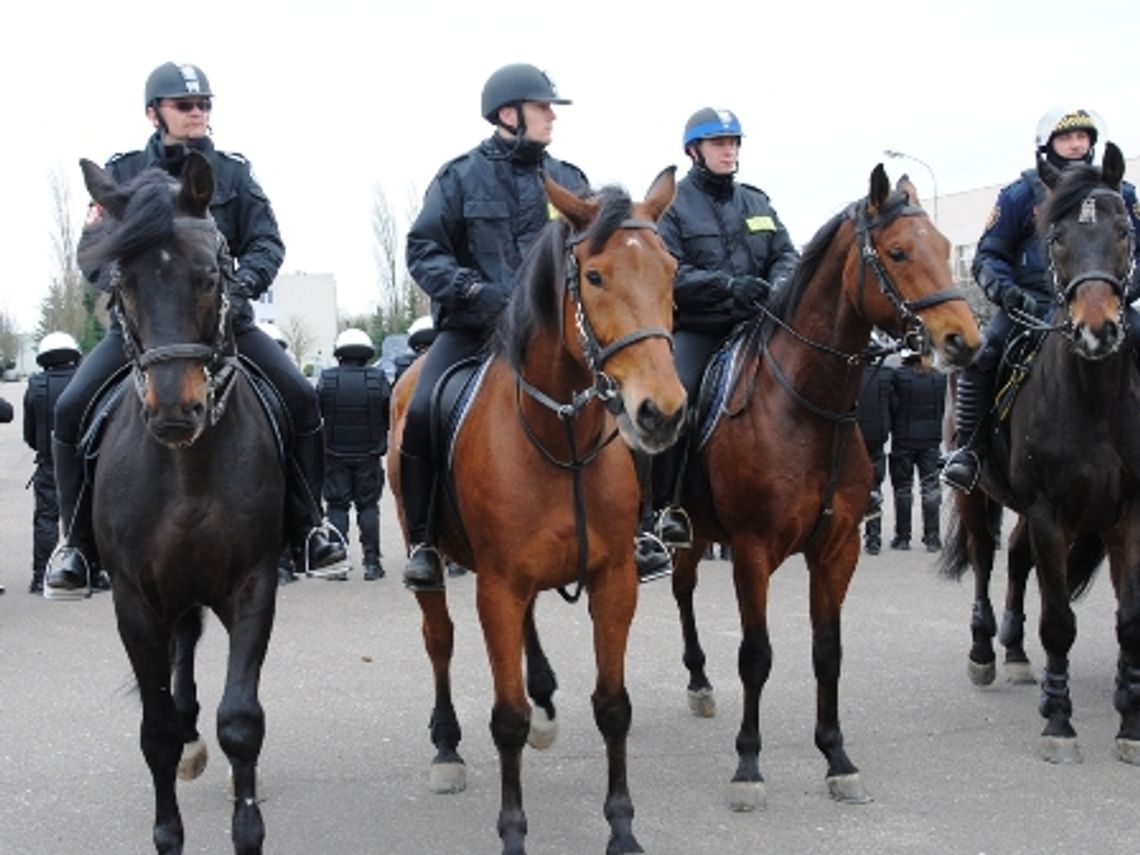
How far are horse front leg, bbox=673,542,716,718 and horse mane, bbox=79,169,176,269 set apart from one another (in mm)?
3997

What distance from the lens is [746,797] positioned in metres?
6.16

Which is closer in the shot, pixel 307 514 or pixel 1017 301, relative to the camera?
pixel 307 514

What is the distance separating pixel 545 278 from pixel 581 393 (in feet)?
1.59

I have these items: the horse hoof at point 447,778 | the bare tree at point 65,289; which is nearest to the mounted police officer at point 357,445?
the horse hoof at point 447,778

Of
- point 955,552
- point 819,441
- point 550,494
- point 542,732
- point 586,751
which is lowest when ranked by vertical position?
point 586,751

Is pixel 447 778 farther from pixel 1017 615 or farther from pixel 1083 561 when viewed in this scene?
pixel 1083 561

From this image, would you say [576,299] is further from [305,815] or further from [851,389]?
[305,815]

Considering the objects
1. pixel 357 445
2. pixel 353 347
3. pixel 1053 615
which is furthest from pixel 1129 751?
pixel 353 347

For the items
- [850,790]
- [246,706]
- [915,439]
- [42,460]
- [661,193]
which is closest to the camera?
[246,706]

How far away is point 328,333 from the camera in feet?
307

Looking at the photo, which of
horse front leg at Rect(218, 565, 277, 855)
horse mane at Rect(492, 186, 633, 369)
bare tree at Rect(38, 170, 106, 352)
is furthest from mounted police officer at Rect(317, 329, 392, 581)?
bare tree at Rect(38, 170, 106, 352)

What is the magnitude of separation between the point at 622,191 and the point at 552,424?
3.27ft

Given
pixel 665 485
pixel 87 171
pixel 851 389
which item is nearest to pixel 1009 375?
pixel 851 389

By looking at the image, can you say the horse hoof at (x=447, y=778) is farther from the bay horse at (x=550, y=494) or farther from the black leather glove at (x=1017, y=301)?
the black leather glove at (x=1017, y=301)
